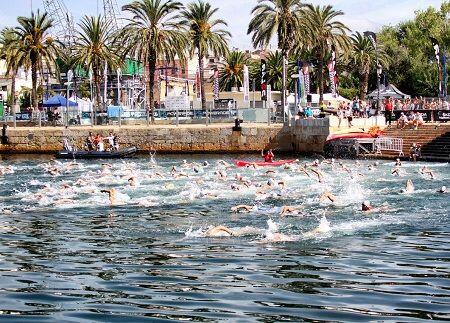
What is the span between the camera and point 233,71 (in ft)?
332

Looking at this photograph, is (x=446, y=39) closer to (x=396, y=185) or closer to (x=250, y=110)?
(x=250, y=110)

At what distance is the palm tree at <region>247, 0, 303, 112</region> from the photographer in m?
58.0

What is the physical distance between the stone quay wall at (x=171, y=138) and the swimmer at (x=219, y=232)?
32.8 metres

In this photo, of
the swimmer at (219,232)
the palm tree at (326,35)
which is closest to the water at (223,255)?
the swimmer at (219,232)

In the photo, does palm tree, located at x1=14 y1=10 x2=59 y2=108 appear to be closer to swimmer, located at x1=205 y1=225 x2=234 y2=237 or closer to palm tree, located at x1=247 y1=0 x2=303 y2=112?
palm tree, located at x1=247 y1=0 x2=303 y2=112

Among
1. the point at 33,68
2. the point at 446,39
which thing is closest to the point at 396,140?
the point at 33,68

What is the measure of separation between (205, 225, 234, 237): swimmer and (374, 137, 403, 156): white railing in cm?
2759

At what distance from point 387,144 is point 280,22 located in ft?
52.3

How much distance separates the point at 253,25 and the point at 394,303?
4893 centimetres

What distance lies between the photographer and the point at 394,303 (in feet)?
39.6

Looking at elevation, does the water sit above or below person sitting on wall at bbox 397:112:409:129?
below

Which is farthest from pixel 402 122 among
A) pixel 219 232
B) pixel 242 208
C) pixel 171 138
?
pixel 219 232

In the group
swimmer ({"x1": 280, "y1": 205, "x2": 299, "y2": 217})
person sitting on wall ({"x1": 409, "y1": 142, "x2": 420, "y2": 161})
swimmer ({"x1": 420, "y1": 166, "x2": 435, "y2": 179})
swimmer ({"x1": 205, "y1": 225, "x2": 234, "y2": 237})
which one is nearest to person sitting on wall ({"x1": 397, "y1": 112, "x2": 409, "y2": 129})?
person sitting on wall ({"x1": 409, "y1": 142, "x2": 420, "y2": 161})

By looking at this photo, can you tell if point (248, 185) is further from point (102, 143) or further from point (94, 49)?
point (94, 49)
